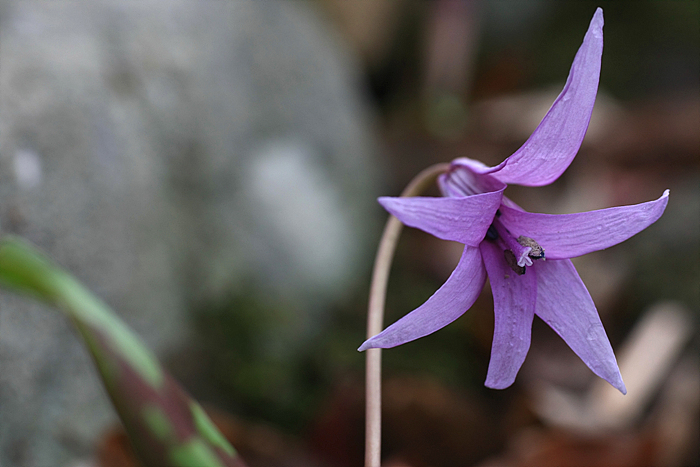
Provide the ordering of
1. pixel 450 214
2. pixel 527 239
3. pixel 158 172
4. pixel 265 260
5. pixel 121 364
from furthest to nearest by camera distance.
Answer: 1. pixel 265 260
2. pixel 158 172
3. pixel 527 239
4. pixel 450 214
5. pixel 121 364

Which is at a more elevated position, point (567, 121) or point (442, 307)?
point (567, 121)

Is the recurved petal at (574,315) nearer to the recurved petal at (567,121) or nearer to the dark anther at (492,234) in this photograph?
the dark anther at (492,234)

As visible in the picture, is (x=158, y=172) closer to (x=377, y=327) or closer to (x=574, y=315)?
(x=377, y=327)

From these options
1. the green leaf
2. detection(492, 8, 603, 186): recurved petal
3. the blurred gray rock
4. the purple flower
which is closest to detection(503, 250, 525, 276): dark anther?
the purple flower

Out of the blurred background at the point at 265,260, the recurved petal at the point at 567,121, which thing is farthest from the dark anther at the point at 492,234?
the blurred background at the point at 265,260

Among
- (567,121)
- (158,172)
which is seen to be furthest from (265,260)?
(567,121)
